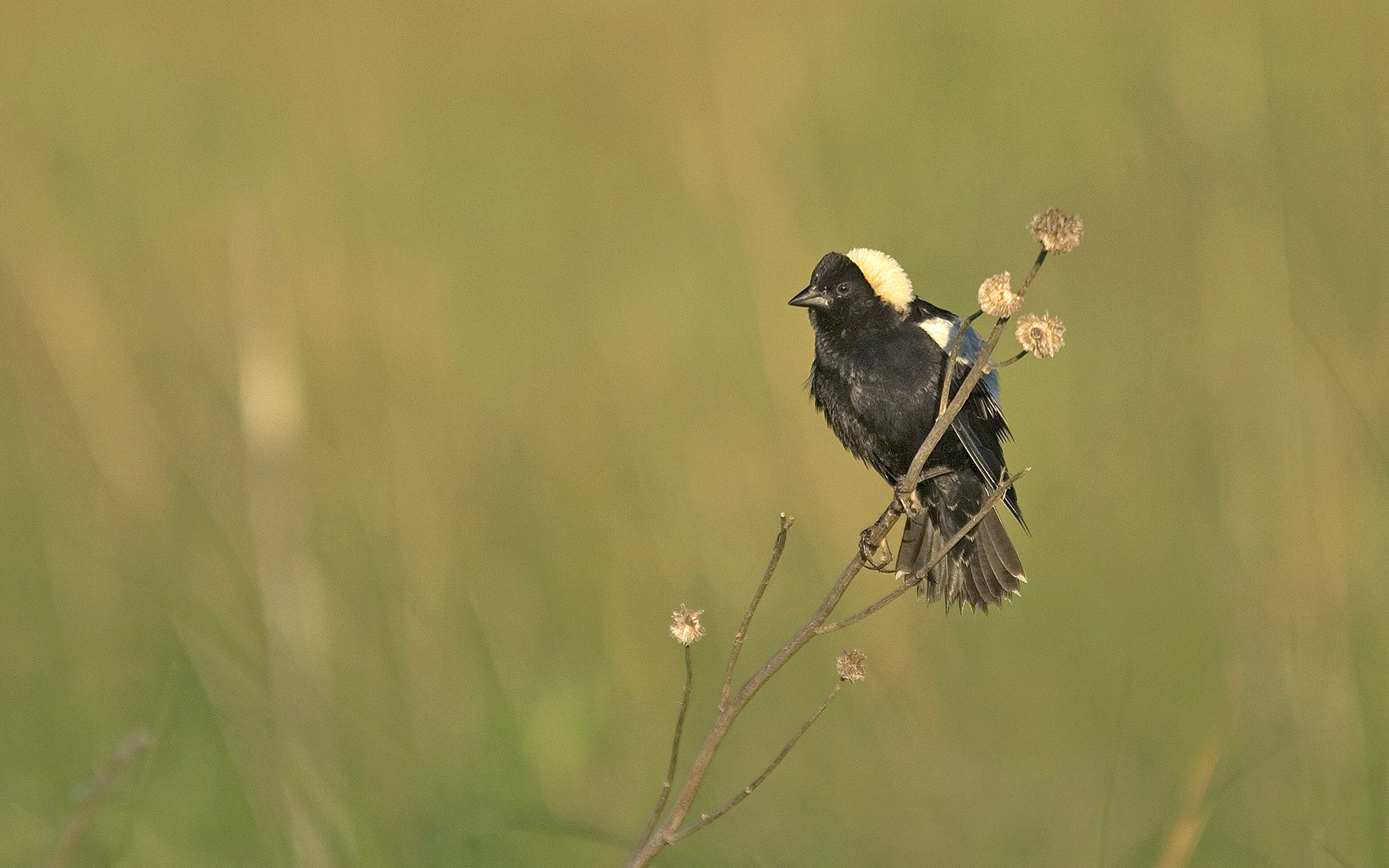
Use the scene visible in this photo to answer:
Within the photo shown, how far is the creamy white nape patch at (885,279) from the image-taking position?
3.24 meters

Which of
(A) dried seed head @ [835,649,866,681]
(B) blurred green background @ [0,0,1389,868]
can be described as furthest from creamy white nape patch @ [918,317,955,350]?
(A) dried seed head @ [835,649,866,681]

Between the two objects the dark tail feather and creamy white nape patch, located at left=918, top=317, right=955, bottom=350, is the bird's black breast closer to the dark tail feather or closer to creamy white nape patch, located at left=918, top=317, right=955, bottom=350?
creamy white nape patch, located at left=918, top=317, right=955, bottom=350

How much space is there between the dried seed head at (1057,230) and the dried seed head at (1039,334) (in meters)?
0.15

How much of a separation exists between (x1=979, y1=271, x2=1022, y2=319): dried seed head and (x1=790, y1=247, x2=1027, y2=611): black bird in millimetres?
1266

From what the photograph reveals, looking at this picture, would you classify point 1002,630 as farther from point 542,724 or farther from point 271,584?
point 271,584

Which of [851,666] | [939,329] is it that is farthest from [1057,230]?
[939,329]

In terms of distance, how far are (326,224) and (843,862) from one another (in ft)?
11.2

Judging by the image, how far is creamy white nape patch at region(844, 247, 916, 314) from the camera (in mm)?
→ 3240

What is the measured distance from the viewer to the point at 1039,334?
1.75 meters

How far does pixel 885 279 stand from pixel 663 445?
4.47 feet

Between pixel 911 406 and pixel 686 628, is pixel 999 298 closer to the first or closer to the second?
pixel 686 628

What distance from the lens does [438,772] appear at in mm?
3055

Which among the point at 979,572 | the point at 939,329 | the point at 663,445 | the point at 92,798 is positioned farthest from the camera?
the point at 663,445

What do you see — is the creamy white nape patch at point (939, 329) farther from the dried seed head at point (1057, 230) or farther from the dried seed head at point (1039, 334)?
the dried seed head at point (1057, 230)
